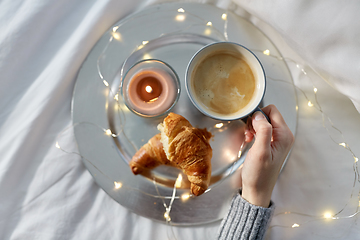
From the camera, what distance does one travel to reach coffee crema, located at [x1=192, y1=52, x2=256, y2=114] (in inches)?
32.5

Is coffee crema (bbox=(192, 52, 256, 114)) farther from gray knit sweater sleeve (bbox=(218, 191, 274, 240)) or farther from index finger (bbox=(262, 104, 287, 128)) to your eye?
gray knit sweater sleeve (bbox=(218, 191, 274, 240))

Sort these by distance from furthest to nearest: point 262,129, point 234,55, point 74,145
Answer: point 74,145, point 234,55, point 262,129

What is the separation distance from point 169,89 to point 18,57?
0.64m

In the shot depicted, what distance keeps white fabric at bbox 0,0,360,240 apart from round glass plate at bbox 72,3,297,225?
6cm

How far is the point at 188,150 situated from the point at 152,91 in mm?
267

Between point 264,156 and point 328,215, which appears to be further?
point 328,215

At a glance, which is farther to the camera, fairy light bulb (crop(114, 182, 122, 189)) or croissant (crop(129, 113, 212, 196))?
fairy light bulb (crop(114, 182, 122, 189))

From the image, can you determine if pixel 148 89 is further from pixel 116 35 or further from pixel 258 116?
pixel 258 116

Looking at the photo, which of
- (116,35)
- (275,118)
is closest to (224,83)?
(275,118)

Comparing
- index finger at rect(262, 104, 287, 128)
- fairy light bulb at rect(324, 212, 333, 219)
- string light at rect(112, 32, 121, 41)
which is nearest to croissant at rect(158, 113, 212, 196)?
index finger at rect(262, 104, 287, 128)

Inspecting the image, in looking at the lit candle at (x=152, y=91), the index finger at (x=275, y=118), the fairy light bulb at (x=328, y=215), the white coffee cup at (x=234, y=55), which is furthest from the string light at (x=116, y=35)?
the fairy light bulb at (x=328, y=215)

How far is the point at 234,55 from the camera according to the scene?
0.83 metres

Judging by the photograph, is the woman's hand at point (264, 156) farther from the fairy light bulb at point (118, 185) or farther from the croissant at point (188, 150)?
the fairy light bulb at point (118, 185)

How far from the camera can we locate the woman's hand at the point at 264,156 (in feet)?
2.43
